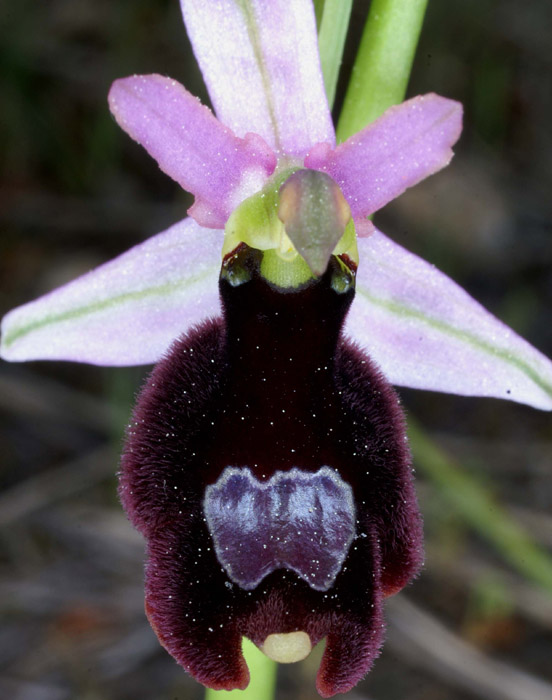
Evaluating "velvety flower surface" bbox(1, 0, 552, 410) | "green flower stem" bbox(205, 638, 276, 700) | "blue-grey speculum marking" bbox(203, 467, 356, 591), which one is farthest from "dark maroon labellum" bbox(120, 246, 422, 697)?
"green flower stem" bbox(205, 638, 276, 700)

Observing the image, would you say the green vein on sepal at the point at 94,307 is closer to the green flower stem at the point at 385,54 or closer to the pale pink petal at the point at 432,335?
the pale pink petal at the point at 432,335

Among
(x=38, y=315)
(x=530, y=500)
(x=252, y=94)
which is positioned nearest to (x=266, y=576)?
(x=38, y=315)

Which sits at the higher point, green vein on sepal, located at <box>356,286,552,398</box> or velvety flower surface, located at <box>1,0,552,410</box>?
velvety flower surface, located at <box>1,0,552,410</box>

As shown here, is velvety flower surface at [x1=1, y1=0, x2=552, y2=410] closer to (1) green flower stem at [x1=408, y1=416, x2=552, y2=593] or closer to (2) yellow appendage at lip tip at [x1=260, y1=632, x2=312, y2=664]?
(2) yellow appendage at lip tip at [x1=260, y1=632, x2=312, y2=664]

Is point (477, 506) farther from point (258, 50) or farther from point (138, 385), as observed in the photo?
point (258, 50)

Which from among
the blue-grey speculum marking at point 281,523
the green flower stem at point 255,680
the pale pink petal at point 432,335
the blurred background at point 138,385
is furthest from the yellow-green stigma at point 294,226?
the blurred background at point 138,385

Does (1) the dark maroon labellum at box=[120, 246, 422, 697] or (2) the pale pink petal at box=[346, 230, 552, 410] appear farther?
(2) the pale pink petal at box=[346, 230, 552, 410]

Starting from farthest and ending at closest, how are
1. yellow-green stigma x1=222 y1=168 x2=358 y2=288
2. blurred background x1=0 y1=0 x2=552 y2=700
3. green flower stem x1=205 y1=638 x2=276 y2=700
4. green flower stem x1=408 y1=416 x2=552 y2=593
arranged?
blurred background x1=0 y1=0 x2=552 y2=700
green flower stem x1=408 y1=416 x2=552 y2=593
green flower stem x1=205 y1=638 x2=276 y2=700
yellow-green stigma x1=222 y1=168 x2=358 y2=288
